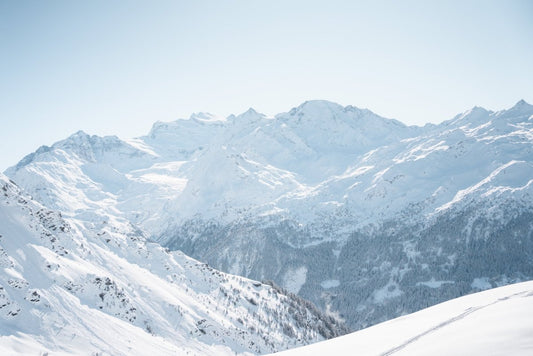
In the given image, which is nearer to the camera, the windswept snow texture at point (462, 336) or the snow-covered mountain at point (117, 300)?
the windswept snow texture at point (462, 336)

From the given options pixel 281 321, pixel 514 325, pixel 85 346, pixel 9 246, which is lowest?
pixel 281 321

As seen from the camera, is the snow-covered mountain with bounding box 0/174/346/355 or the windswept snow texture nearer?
the windswept snow texture

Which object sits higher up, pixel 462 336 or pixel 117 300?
pixel 462 336

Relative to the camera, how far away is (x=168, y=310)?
95062 millimetres

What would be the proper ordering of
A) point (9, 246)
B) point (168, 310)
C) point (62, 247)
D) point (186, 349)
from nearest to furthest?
point (9, 246)
point (186, 349)
point (62, 247)
point (168, 310)

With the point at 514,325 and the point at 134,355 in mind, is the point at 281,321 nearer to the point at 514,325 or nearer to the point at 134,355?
the point at 134,355

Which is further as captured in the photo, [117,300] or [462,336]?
[117,300]

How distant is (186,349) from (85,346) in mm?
26683

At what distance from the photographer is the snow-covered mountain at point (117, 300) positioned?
2360 inches

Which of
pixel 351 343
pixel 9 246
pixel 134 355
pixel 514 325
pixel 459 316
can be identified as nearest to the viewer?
pixel 514 325

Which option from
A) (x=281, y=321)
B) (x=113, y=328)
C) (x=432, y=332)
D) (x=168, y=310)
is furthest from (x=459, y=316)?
(x=281, y=321)

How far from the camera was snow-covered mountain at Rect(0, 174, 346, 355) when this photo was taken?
5994 cm

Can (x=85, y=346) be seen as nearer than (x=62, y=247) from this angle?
Yes

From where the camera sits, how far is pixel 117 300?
83.1 meters
